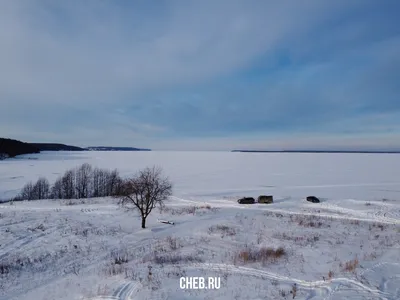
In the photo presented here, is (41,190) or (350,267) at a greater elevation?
(350,267)

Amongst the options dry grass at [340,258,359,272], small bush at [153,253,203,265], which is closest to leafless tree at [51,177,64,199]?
small bush at [153,253,203,265]

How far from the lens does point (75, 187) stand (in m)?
53.1

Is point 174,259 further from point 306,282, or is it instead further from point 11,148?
point 11,148

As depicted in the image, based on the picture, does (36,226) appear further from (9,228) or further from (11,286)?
(11,286)

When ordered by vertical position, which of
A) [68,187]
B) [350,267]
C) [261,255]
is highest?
[350,267]

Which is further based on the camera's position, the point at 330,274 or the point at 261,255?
the point at 261,255

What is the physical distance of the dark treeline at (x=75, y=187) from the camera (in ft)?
155

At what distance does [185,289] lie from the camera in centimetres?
799

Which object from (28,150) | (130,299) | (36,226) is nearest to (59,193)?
(36,226)

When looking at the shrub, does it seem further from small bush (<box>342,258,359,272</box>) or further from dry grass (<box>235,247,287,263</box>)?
small bush (<box>342,258,359,272</box>)

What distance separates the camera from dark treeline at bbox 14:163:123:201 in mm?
47188

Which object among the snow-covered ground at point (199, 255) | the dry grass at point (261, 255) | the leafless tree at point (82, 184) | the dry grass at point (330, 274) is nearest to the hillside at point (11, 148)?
the leafless tree at point (82, 184)

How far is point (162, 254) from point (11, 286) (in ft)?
19.4

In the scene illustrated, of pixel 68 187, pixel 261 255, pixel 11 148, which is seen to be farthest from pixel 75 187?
pixel 11 148
